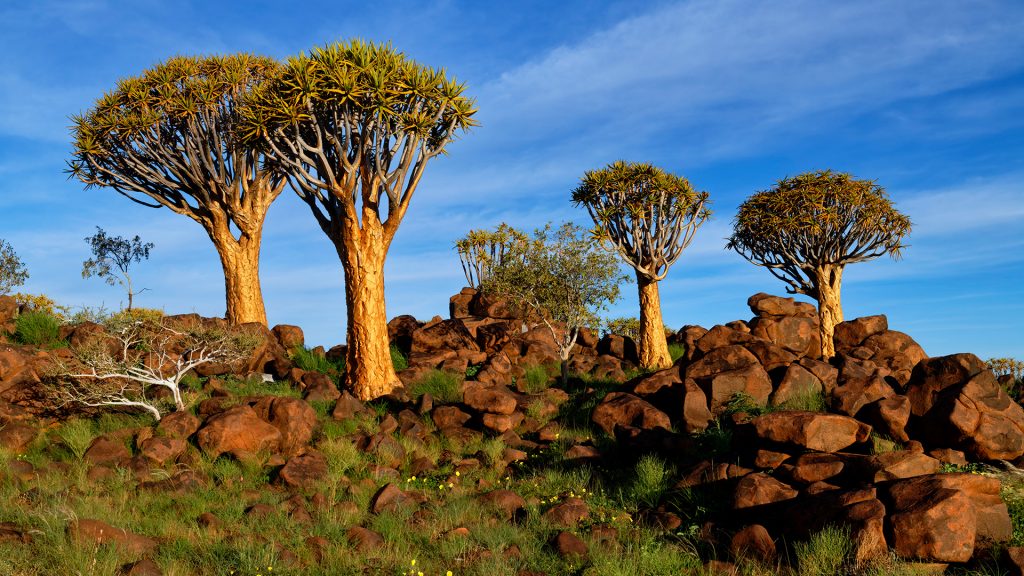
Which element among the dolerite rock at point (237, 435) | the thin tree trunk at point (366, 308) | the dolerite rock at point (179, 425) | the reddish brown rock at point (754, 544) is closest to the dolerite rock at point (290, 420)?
the dolerite rock at point (237, 435)

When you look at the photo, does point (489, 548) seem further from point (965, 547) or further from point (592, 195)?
point (592, 195)

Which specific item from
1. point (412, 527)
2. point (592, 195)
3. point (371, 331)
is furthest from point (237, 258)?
point (412, 527)

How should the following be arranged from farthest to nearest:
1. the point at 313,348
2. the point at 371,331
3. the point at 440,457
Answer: the point at 313,348 < the point at 371,331 < the point at 440,457

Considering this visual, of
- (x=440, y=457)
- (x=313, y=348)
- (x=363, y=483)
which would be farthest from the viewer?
(x=313, y=348)

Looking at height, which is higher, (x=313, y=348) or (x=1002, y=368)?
(x=313, y=348)

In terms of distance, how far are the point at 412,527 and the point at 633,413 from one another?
6141mm

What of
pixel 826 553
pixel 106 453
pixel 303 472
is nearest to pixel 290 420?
pixel 303 472

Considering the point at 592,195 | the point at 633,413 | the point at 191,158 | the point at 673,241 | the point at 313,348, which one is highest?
the point at 191,158

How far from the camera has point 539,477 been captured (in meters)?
13.4

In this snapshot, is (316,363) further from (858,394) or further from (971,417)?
(971,417)

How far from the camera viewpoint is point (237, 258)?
27.9m

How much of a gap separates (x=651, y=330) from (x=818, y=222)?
9.05 meters

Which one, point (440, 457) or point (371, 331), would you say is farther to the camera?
point (371, 331)

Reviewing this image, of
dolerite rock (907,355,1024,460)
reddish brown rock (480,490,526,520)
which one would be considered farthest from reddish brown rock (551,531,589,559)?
dolerite rock (907,355,1024,460)
